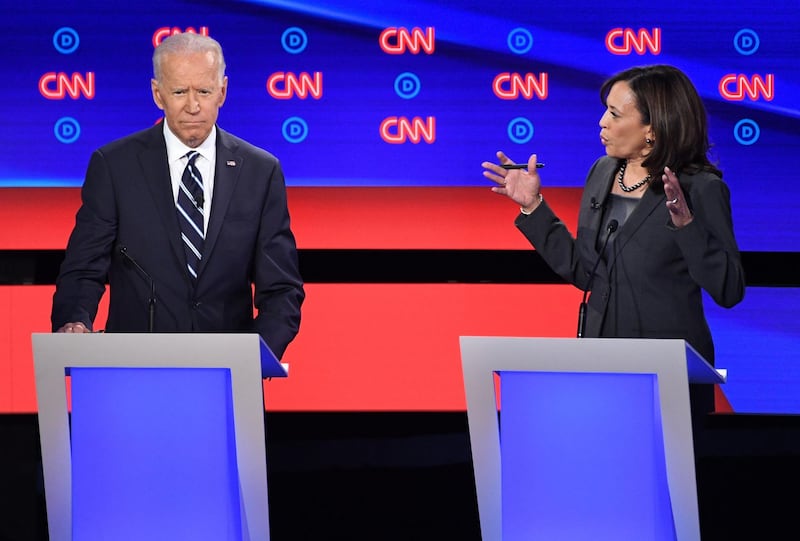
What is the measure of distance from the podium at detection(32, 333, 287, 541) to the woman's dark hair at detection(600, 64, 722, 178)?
4.08 feet

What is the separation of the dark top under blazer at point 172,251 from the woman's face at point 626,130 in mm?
835

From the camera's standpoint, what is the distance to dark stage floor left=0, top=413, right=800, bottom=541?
227cm

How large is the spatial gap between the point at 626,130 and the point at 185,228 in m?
1.11

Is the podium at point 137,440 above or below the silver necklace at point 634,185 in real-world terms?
below

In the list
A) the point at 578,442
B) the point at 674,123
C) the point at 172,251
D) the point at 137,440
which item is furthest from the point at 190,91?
the point at 578,442

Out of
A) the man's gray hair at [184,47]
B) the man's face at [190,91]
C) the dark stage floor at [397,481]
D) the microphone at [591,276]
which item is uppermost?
the man's gray hair at [184,47]

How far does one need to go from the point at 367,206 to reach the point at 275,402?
Result: 2.67 ft

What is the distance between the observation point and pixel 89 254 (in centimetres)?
285

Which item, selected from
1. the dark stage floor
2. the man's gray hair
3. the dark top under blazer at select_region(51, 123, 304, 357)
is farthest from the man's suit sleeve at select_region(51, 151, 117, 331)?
the dark stage floor

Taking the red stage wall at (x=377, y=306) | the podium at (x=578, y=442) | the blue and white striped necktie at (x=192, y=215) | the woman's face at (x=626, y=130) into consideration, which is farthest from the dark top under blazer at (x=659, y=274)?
the red stage wall at (x=377, y=306)

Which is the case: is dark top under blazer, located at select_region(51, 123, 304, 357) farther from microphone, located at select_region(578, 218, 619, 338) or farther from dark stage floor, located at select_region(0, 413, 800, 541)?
microphone, located at select_region(578, 218, 619, 338)

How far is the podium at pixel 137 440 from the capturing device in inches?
83.0

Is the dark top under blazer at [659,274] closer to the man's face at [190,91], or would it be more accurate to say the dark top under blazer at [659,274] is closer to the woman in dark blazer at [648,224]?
the woman in dark blazer at [648,224]

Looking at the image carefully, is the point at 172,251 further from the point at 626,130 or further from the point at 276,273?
the point at 626,130
